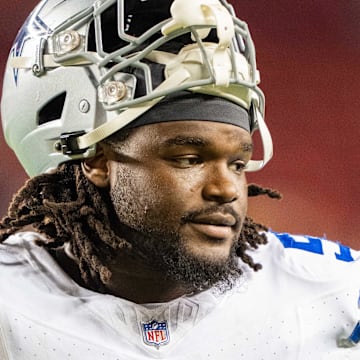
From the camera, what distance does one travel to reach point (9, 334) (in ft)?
3.78

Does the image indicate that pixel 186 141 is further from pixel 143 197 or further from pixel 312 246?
pixel 312 246

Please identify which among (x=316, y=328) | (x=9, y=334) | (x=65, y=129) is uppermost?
(x=65, y=129)

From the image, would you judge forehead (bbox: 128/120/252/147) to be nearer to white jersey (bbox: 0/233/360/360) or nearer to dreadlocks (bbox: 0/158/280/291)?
dreadlocks (bbox: 0/158/280/291)

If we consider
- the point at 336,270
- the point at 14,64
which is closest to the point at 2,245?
the point at 14,64

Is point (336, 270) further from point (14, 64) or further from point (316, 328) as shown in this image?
point (14, 64)

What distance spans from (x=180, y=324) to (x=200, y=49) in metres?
0.38

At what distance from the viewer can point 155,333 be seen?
1.20 metres

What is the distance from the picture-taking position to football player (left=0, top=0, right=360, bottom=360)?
112cm

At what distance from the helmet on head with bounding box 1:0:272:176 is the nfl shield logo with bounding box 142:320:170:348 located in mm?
247

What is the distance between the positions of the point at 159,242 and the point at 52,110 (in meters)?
0.25

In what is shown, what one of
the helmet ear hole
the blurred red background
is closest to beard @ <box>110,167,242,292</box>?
the helmet ear hole

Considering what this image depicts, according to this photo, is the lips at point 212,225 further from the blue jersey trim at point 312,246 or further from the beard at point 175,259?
the blue jersey trim at point 312,246

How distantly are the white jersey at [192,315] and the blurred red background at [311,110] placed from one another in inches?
26.9

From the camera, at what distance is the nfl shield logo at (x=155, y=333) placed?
1193 millimetres
